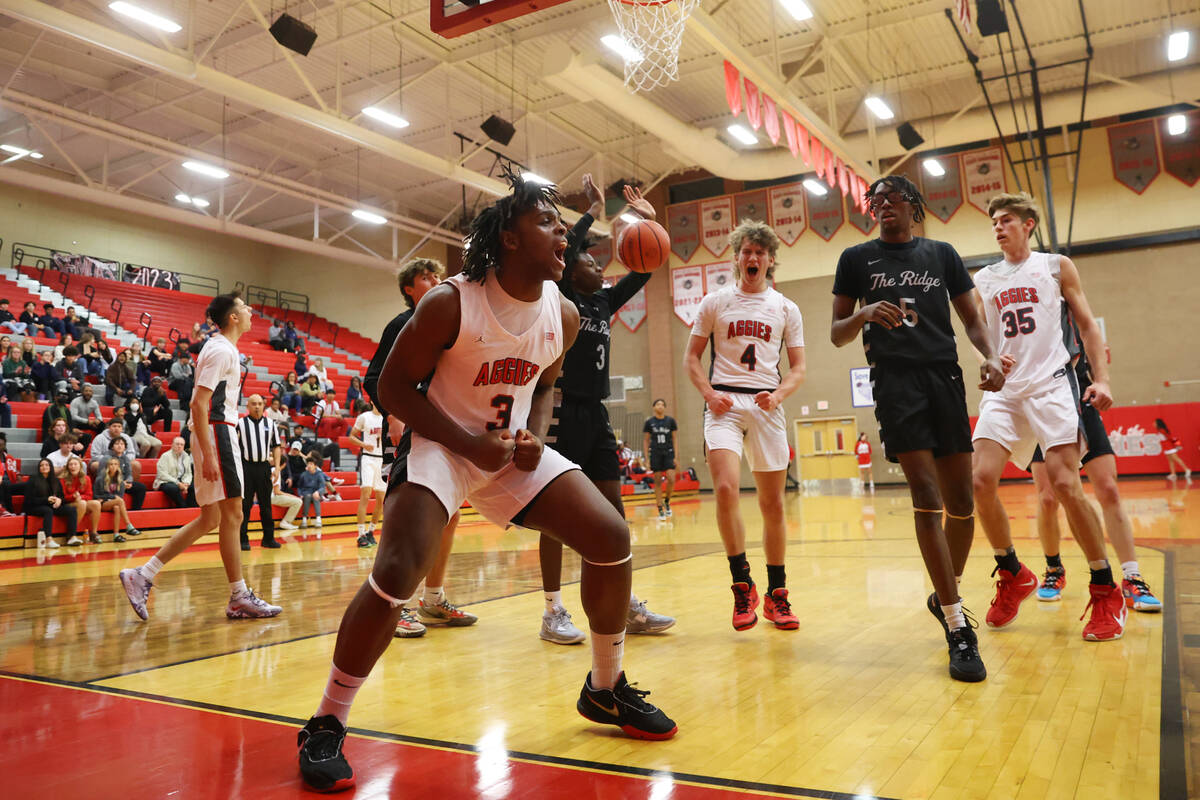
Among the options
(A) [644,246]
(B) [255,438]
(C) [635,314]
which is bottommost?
(B) [255,438]

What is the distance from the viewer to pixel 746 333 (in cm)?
412

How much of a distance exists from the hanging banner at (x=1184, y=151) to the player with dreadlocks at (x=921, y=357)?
706 inches

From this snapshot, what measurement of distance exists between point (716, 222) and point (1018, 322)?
59.4 feet

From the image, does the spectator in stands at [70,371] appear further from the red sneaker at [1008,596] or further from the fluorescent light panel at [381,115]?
the red sneaker at [1008,596]

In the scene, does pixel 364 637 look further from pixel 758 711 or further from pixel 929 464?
pixel 929 464

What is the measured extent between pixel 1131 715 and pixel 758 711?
1039 mm

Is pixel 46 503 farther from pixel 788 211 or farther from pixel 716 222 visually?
pixel 788 211

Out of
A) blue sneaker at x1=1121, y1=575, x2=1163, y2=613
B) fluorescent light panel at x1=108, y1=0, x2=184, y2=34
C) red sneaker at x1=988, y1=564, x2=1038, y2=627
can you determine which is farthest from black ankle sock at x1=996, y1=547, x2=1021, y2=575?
fluorescent light panel at x1=108, y1=0, x2=184, y2=34

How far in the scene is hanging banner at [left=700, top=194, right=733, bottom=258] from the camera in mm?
21344

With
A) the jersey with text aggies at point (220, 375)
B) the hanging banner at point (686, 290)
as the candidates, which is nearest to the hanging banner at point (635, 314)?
the hanging banner at point (686, 290)

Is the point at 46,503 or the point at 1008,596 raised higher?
the point at 46,503

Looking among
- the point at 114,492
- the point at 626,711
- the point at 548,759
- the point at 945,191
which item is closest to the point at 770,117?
the point at 945,191

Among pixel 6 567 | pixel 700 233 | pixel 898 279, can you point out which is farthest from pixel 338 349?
pixel 898 279

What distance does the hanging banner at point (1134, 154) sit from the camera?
1753cm
